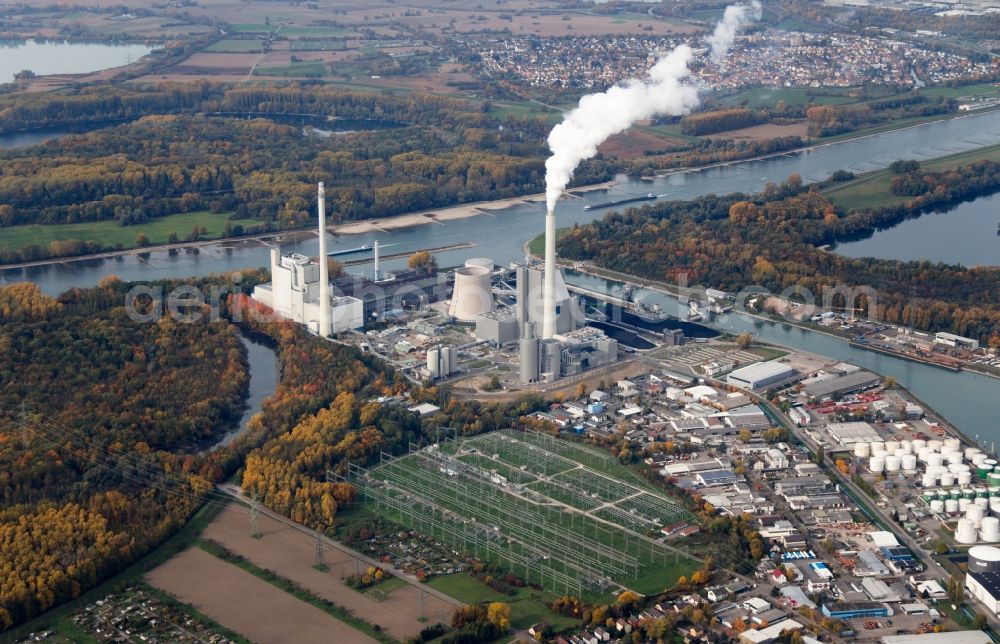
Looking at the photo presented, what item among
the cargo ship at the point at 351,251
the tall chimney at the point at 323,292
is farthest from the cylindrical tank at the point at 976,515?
the cargo ship at the point at 351,251

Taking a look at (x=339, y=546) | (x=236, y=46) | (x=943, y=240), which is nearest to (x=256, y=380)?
(x=339, y=546)

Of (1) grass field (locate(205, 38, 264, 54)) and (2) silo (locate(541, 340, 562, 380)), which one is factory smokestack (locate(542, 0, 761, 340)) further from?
(1) grass field (locate(205, 38, 264, 54))

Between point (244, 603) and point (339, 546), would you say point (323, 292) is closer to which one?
point (339, 546)

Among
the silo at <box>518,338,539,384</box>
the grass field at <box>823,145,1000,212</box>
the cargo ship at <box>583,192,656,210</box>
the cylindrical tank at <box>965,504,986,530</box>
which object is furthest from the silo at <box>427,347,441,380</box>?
the grass field at <box>823,145,1000,212</box>

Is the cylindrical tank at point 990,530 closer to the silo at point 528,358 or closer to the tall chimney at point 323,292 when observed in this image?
the silo at point 528,358

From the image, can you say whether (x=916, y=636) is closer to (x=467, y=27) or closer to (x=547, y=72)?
(x=547, y=72)

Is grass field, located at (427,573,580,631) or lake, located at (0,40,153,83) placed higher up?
lake, located at (0,40,153,83)
